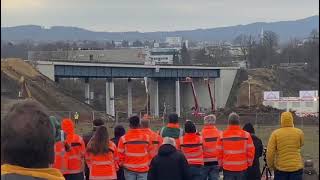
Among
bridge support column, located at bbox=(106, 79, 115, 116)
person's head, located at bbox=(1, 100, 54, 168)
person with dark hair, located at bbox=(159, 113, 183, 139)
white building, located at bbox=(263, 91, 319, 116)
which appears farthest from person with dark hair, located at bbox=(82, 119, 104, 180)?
white building, located at bbox=(263, 91, 319, 116)

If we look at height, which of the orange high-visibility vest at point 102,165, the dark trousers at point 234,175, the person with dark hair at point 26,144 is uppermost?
the person with dark hair at point 26,144

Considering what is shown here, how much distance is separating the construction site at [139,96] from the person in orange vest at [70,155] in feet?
61.8

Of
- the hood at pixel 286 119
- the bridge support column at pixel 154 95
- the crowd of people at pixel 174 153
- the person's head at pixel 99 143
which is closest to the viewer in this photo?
the crowd of people at pixel 174 153

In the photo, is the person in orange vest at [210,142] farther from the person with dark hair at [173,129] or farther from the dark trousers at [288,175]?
the dark trousers at [288,175]

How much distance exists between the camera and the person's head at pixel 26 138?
2.99 meters

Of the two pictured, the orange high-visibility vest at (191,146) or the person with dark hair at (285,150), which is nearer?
the person with dark hair at (285,150)

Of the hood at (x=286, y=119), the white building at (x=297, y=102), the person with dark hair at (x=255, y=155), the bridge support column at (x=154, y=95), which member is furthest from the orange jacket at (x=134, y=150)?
the bridge support column at (x=154, y=95)

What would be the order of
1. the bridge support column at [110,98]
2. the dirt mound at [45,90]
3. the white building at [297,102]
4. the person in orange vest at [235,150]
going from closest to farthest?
the person in orange vest at [235,150] < the dirt mound at [45,90] < the bridge support column at [110,98] < the white building at [297,102]

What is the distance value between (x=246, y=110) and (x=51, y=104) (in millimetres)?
24885

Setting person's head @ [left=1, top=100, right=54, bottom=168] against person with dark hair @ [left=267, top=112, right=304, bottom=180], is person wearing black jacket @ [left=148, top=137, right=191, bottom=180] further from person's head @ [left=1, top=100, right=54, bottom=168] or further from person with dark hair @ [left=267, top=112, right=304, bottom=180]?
person's head @ [left=1, top=100, right=54, bottom=168]

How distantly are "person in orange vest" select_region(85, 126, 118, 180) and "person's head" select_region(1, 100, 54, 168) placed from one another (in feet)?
24.4

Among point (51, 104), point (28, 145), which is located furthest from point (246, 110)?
point (28, 145)

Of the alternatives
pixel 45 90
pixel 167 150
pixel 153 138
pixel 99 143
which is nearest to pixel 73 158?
pixel 99 143

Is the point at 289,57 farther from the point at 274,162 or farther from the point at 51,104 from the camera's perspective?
the point at 274,162
